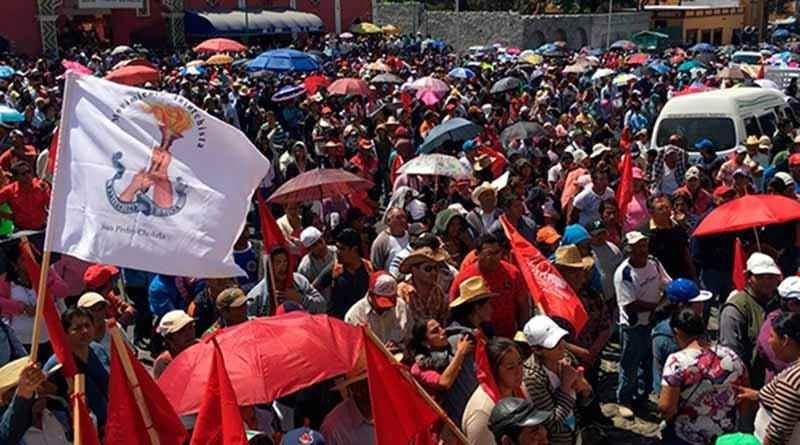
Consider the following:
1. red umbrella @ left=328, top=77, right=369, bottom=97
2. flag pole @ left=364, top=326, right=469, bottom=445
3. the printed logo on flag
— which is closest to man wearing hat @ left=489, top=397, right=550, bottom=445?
flag pole @ left=364, top=326, right=469, bottom=445

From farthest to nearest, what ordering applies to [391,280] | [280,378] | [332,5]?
[332,5] < [391,280] < [280,378]

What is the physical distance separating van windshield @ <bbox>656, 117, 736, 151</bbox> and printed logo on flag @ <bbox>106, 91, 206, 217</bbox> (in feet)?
31.9

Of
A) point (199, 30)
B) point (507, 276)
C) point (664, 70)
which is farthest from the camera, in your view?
point (199, 30)

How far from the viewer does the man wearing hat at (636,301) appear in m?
7.33

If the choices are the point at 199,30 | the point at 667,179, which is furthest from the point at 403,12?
the point at 667,179

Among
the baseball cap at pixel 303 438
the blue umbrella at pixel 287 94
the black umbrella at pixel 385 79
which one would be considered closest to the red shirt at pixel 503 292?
the baseball cap at pixel 303 438

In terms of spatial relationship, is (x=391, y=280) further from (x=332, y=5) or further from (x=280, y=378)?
(x=332, y=5)

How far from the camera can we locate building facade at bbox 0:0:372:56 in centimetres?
3969

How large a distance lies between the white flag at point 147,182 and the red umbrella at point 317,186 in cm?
403

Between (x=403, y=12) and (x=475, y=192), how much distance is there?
167 ft

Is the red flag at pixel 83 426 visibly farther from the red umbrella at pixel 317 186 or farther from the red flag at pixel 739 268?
the red flag at pixel 739 268

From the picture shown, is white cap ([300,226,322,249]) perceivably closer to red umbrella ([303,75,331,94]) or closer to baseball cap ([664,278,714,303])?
baseball cap ([664,278,714,303])

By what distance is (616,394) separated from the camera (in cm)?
801

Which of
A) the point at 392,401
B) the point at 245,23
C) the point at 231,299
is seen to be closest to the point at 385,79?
the point at 231,299
